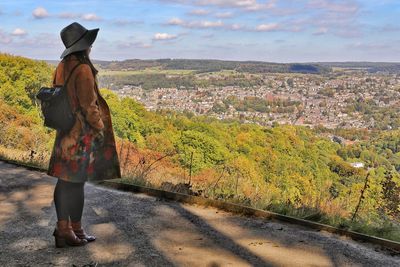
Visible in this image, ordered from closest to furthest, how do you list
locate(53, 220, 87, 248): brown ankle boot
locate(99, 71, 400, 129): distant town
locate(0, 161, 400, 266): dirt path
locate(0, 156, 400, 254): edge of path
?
1. locate(0, 161, 400, 266): dirt path
2. locate(53, 220, 87, 248): brown ankle boot
3. locate(0, 156, 400, 254): edge of path
4. locate(99, 71, 400, 129): distant town

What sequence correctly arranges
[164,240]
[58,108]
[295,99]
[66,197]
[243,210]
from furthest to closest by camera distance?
[295,99]
[243,210]
[164,240]
[66,197]
[58,108]

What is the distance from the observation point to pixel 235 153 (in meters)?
37.6

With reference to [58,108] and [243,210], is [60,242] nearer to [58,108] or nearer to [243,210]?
[58,108]

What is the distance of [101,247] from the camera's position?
421 cm

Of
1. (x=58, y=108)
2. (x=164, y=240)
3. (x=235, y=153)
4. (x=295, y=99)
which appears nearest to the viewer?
(x=58, y=108)

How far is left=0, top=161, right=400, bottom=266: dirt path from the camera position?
3971 millimetres

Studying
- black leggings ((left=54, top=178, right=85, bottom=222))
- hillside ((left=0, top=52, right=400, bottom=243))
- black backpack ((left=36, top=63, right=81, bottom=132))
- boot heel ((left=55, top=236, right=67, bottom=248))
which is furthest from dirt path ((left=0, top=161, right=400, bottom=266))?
black backpack ((left=36, top=63, right=81, bottom=132))

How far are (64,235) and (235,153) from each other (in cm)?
3377

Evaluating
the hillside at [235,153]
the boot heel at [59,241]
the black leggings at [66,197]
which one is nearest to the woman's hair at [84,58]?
the black leggings at [66,197]

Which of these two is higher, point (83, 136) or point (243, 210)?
point (83, 136)

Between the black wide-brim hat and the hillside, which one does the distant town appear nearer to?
the hillside

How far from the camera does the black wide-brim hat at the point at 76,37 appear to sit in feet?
12.7

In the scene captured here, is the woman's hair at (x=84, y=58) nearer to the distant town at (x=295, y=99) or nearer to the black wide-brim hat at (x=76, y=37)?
the black wide-brim hat at (x=76, y=37)

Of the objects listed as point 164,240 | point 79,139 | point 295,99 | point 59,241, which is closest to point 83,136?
point 79,139
